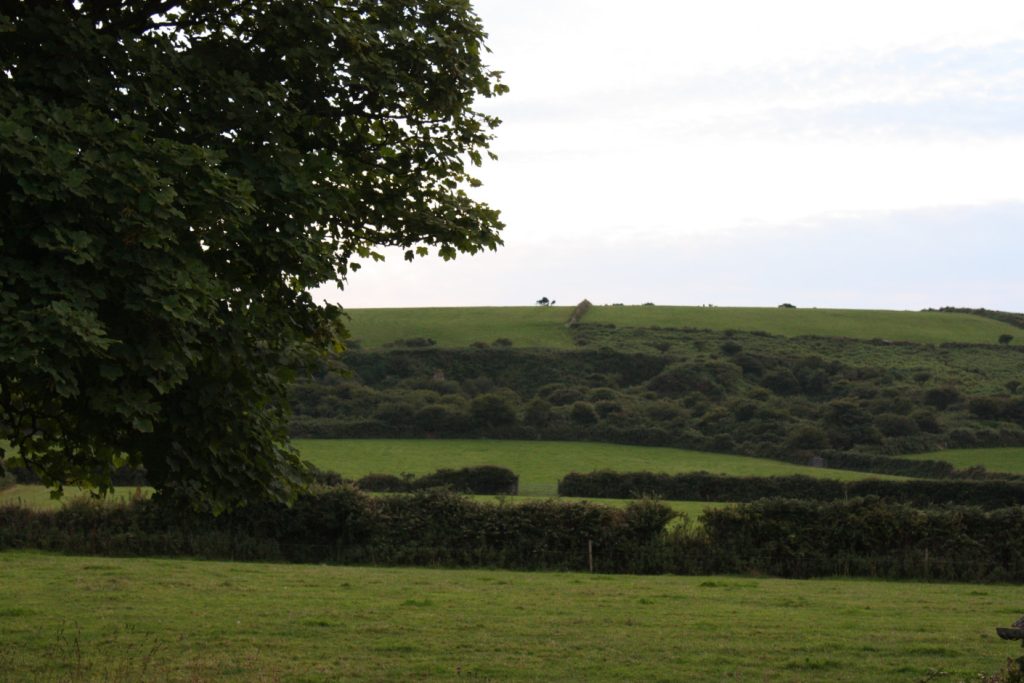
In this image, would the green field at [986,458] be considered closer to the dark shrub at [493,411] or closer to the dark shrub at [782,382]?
the dark shrub at [782,382]

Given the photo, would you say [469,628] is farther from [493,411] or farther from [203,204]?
[493,411]

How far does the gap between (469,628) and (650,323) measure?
97.8 meters

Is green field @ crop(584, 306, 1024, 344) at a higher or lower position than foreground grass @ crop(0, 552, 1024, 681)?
higher

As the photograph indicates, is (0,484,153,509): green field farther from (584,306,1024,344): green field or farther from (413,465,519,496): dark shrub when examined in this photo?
(584,306,1024,344): green field

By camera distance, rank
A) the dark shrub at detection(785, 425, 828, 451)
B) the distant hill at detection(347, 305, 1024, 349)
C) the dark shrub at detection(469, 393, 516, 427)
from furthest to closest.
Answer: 1. the distant hill at detection(347, 305, 1024, 349)
2. the dark shrub at detection(469, 393, 516, 427)
3. the dark shrub at detection(785, 425, 828, 451)

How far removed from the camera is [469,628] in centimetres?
2056

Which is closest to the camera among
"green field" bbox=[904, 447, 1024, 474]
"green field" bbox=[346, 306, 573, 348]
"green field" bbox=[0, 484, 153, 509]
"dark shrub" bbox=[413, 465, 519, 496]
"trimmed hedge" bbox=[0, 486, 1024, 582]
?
"trimmed hedge" bbox=[0, 486, 1024, 582]

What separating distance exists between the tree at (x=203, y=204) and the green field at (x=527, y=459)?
4291cm

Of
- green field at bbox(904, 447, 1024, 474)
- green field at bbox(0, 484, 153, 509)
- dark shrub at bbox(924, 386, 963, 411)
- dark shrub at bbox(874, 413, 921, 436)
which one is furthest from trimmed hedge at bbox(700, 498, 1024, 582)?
dark shrub at bbox(924, 386, 963, 411)

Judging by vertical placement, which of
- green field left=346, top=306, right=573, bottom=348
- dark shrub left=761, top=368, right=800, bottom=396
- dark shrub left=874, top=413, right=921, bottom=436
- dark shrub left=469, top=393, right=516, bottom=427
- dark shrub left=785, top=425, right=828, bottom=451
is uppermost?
green field left=346, top=306, right=573, bottom=348

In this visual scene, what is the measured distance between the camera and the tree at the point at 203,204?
10.4 meters

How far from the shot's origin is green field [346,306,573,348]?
10894cm

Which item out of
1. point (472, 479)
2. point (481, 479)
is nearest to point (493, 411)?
point (481, 479)

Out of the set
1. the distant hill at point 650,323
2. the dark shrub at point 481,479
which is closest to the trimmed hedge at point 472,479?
the dark shrub at point 481,479
